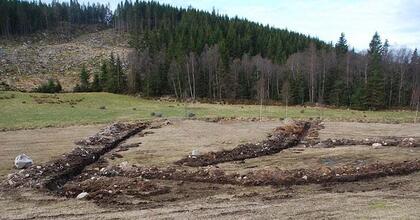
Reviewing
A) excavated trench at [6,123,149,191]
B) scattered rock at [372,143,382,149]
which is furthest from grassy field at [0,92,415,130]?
scattered rock at [372,143,382,149]

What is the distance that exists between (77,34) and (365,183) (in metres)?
177

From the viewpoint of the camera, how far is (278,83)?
105m

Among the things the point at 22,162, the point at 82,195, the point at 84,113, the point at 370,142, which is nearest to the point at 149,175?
the point at 82,195

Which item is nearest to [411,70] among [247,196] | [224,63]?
[224,63]

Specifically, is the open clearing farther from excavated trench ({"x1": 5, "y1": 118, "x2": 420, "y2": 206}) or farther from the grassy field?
the grassy field

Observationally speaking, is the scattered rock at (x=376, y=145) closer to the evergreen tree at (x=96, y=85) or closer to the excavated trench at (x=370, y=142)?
the excavated trench at (x=370, y=142)

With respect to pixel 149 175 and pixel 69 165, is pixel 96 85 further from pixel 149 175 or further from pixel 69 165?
pixel 149 175

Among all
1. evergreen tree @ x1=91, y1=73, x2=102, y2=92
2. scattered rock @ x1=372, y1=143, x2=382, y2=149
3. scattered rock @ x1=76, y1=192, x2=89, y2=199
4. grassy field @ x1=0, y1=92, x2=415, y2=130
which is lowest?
scattered rock @ x1=76, y1=192, x2=89, y2=199

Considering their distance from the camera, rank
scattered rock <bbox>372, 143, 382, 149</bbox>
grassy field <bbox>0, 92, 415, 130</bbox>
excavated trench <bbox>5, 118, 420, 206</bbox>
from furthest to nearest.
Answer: grassy field <bbox>0, 92, 415, 130</bbox> → scattered rock <bbox>372, 143, 382, 149</bbox> → excavated trench <bbox>5, 118, 420, 206</bbox>

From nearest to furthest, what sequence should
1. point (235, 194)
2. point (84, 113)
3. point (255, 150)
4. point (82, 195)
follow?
point (235, 194) < point (82, 195) < point (255, 150) < point (84, 113)

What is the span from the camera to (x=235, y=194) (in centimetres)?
2114

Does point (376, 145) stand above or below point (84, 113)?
below

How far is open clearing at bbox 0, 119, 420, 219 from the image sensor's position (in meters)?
17.3

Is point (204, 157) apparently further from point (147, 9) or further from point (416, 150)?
point (147, 9)
